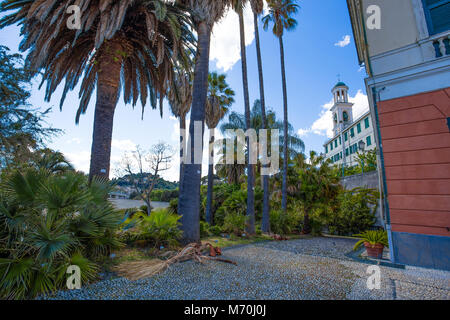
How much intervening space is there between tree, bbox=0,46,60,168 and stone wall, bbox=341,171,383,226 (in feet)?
59.4

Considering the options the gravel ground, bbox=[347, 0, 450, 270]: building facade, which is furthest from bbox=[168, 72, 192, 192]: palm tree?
bbox=[347, 0, 450, 270]: building facade

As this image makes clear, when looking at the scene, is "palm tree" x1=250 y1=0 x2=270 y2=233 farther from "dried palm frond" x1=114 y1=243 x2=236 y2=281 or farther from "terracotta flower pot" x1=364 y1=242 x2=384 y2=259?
"dried palm frond" x1=114 y1=243 x2=236 y2=281

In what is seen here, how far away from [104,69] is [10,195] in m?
4.90

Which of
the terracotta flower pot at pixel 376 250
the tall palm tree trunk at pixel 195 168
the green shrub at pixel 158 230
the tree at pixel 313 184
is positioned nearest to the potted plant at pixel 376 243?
the terracotta flower pot at pixel 376 250

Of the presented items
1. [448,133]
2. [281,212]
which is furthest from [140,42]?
[281,212]

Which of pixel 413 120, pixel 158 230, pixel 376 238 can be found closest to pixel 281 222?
pixel 376 238

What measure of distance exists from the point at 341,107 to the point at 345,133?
37.3 ft

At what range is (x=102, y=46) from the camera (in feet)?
23.9

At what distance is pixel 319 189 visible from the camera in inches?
536

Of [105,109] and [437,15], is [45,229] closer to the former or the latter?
[105,109]

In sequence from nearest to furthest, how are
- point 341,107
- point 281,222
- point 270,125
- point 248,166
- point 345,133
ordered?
point 248,166 < point 281,222 < point 270,125 < point 345,133 < point 341,107

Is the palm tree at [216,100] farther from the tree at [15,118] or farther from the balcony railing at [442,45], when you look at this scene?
the balcony railing at [442,45]

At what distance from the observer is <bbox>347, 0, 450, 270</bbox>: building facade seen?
4469 mm
